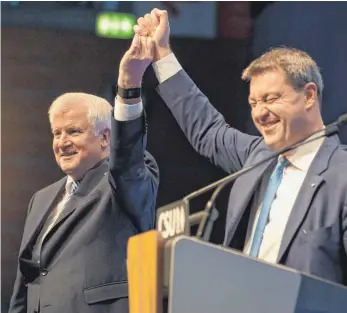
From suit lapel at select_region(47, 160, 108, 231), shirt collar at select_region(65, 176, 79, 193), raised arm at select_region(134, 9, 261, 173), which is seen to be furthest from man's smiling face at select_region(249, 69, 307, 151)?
shirt collar at select_region(65, 176, 79, 193)

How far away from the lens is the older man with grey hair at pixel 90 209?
181cm

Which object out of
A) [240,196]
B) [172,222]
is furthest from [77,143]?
[172,222]

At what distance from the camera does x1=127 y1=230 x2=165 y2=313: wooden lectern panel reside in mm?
1013

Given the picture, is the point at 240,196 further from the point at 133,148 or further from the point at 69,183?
the point at 69,183

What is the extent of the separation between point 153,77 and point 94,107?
0.20 meters

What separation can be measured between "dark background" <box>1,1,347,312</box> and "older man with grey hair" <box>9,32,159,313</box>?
105 millimetres

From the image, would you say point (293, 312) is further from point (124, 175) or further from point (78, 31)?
point (78, 31)

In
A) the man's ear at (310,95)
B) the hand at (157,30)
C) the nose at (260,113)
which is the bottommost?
the nose at (260,113)

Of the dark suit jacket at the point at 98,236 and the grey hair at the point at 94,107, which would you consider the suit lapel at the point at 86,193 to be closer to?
the dark suit jacket at the point at 98,236

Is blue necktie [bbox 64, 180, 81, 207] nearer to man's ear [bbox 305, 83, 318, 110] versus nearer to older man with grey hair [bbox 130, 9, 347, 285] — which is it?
older man with grey hair [bbox 130, 9, 347, 285]

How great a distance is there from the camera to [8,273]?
225 cm

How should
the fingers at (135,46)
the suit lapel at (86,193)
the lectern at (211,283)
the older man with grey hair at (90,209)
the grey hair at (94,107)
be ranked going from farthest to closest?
the grey hair at (94,107), the suit lapel at (86,193), the older man with grey hair at (90,209), the fingers at (135,46), the lectern at (211,283)

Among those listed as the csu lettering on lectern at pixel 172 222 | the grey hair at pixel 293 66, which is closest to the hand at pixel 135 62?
the grey hair at pixel 293 66

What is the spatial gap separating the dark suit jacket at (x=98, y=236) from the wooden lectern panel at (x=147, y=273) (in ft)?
2.41
